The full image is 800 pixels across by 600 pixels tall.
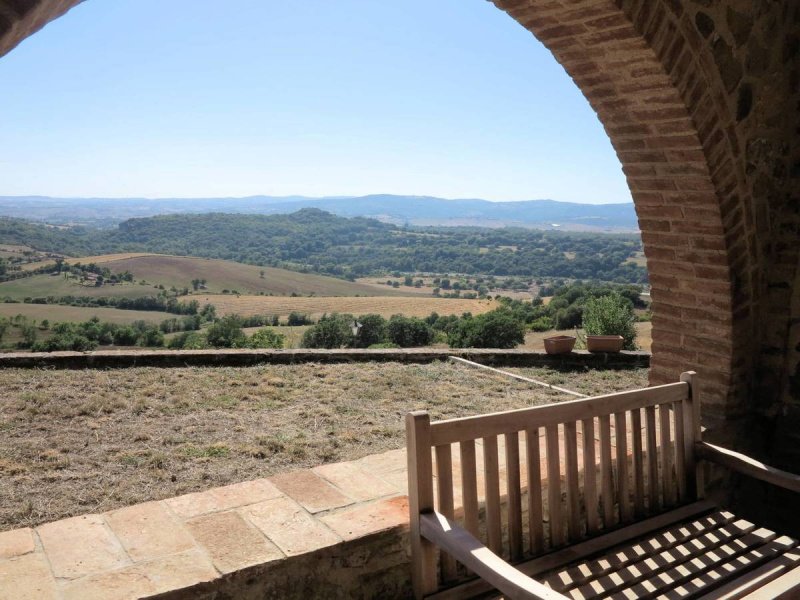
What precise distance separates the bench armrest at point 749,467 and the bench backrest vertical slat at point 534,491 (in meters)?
0.83

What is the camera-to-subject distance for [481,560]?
4.74ft

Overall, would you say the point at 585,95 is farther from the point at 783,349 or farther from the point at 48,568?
the point at 48,568

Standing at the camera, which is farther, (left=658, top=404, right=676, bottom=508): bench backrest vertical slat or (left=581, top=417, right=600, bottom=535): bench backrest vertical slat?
(left=658, top=404, right=676, bottom=508): bench backrest vertical slat

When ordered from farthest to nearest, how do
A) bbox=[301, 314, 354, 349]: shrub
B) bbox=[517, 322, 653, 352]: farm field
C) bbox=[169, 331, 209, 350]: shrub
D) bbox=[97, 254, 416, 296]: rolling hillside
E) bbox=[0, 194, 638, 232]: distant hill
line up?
bbox=[0, 194, 638, 232]: distant hill
bbox=[97, 254, 416, 296]: rolling hillside
bbox=[301, 314, 354, 349]: shrub
bbox=[517, 322, 653, 352]: farm field
bbox=[169, 331, 209, 350]: shrub

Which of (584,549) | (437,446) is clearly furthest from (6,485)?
(584,549)

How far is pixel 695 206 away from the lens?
2.78 meters

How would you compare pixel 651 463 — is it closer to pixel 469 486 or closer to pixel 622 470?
pixel 622 470

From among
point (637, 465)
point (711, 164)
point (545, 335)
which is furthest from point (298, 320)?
point (637, 465)

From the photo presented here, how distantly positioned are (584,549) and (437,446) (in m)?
0.62

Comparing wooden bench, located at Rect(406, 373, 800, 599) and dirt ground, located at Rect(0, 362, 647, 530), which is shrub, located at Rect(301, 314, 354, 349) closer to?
dirt ground, located at Rect(0, 362, 647, 530)

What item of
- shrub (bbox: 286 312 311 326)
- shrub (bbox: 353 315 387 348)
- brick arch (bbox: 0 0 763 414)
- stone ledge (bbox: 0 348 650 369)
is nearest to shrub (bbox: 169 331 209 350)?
stone ledge (bbox: 0 348 650 369)

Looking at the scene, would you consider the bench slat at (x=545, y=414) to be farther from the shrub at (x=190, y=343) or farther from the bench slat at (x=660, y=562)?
the shrub at (x=190, y=343)

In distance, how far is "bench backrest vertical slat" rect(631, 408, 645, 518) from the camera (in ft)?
7.09

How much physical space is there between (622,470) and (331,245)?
7661cm
